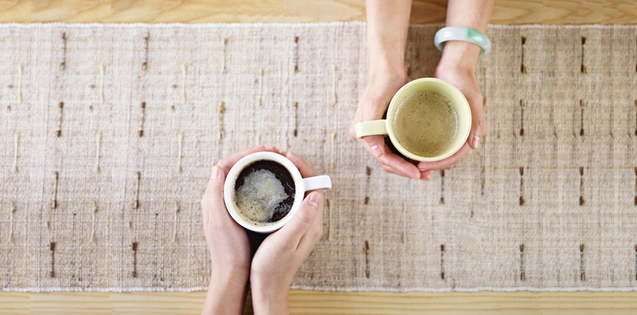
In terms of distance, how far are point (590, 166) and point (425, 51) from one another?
39 cm

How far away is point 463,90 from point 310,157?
30 cm

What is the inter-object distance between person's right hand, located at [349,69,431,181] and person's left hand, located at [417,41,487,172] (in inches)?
1.0

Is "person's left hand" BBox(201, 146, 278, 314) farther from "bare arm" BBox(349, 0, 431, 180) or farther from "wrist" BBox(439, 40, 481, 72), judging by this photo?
"wrist" BBox(439, 40, 481, 72)

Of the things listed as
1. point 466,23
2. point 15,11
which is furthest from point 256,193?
point 15,11

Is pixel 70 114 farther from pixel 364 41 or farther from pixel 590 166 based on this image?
pixel 590 166

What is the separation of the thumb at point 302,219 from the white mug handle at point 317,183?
0.7 inches

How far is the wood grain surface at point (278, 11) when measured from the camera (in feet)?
2.52

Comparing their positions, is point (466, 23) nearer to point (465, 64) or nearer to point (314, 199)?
point (465, 64)

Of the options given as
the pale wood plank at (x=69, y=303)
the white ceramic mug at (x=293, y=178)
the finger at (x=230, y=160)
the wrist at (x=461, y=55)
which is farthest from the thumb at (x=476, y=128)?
the pale wood plank at (x=69, y=303)

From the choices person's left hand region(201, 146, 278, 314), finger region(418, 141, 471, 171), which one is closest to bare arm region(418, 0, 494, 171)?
finger region(418, 141, 471, 171)

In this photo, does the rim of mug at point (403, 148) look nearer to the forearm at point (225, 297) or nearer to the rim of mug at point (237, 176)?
the rim of mug at point (237, 176)

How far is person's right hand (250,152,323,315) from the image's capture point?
0.61 meters

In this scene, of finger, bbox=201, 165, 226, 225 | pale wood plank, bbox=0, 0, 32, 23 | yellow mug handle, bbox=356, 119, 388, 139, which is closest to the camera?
yellow mug handle, bbox=356, 119, 388, 139

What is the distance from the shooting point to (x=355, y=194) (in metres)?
0.74
